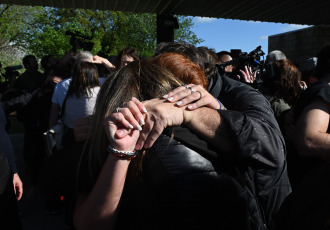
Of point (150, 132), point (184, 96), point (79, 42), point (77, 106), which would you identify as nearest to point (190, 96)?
point (184, 96)

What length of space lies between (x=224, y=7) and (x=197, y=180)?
17.4 feet

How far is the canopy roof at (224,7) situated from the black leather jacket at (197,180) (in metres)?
4.81

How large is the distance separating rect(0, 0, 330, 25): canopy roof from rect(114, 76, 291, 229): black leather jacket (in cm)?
481

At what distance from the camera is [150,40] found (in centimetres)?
2403

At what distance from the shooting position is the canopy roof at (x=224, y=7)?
552 centimetres

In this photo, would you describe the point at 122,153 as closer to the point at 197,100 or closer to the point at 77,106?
the point at 197,100

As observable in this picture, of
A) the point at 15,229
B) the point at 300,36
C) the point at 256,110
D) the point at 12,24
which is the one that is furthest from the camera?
the point at 12,24

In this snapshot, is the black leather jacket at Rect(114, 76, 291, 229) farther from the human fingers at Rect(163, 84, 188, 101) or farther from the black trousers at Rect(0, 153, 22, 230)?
the black trousers at Rect(0, 153, 22, 230)

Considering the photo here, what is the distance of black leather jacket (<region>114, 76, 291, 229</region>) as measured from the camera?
1.05 meters

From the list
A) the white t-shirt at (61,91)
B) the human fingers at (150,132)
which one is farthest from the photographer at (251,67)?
the human fingers at (150,132)

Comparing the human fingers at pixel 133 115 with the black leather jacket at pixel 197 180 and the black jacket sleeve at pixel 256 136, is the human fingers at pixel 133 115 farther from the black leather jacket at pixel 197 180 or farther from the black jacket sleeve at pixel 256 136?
the black jacket sleeve at pixel 256 136

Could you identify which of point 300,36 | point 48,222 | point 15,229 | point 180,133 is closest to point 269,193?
point 180,133

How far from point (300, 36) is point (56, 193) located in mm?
12878

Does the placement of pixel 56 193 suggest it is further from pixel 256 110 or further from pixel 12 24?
pixel 12 24
